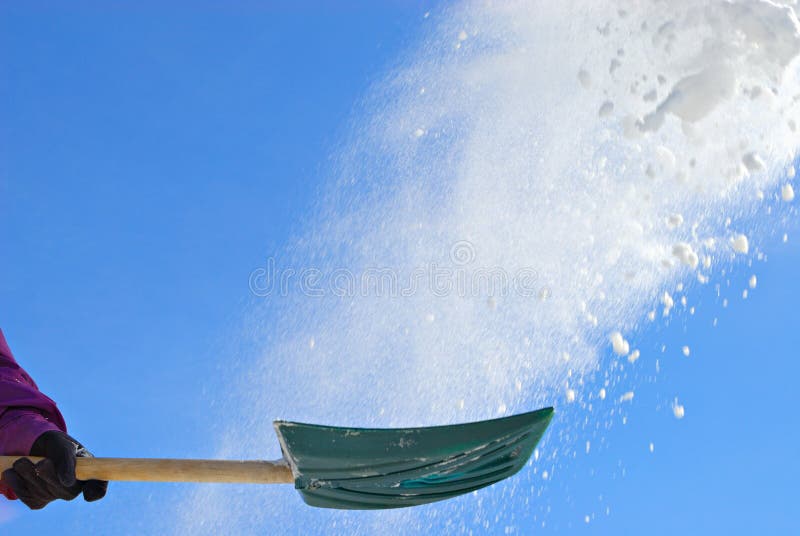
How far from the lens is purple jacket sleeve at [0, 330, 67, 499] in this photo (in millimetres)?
3514

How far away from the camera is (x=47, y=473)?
3414 mm

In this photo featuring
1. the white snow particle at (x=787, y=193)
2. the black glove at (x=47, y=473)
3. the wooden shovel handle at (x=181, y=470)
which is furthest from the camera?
the white snow particle at (x=787, y=193)

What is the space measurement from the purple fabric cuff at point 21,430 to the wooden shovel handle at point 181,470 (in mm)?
196

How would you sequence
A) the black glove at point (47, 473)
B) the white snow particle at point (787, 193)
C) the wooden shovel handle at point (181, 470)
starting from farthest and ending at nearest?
the white snow particle at point (787, 193) < the wooden shovel handle at point (181, 470) < the black glove at point (47, 473)

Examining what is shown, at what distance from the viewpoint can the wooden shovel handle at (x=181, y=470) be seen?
140 inches

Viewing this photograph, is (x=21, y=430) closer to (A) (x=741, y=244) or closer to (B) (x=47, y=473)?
(B) (x=47, y=473)

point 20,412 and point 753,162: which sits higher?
point 20,412

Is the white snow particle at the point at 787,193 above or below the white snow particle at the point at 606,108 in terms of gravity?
below

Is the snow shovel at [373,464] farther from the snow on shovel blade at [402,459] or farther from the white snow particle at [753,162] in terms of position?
the white snow particle at [753,162]

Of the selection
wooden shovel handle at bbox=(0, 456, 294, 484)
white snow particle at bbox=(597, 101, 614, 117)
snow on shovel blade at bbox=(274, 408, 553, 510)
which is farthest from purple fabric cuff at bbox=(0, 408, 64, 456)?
white snow particle at bbox=(597, 101, 614, 117)

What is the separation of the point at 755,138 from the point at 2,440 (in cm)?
484

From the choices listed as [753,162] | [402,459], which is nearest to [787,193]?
[753,162]

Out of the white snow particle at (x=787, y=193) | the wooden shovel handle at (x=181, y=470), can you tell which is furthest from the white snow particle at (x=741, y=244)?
the wooden shovel handle at (x=181, y=470)

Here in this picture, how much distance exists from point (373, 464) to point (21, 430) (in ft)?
4.63
